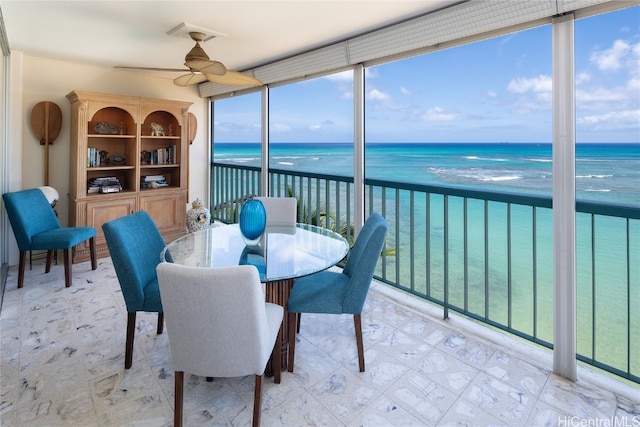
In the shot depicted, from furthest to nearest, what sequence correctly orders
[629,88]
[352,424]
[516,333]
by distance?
[629,88], [516,333], [352,424]

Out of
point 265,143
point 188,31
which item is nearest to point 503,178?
point 265,143

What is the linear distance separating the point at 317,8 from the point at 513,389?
8.82 feet

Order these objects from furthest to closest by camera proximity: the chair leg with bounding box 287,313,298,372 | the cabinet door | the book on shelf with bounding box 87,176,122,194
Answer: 1. the cabinet door
2. the book on shelf with bounding box 87,176,122,194
3. the chair leg with bounding box 287,313,298,372

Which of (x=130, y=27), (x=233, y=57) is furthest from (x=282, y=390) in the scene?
(x=233, y=57)

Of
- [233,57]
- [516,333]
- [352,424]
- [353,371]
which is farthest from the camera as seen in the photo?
[233,57]

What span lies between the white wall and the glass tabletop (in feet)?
8.92

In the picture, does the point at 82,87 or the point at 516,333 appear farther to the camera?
the point at 82,87

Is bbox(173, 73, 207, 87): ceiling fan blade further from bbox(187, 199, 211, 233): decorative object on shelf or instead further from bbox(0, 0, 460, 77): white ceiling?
bbox(187, 199, 211, 233): decorative object on shelf

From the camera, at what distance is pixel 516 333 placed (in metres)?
2.28

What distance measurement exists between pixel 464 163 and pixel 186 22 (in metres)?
9.53

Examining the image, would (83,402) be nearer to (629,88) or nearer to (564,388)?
(564,388)

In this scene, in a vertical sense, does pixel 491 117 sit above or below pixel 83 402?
above

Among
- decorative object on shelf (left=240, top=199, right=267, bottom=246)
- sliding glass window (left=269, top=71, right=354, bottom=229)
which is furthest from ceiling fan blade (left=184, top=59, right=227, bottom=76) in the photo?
sliding glass window (left=269, top=71, right=354, bottom=229)

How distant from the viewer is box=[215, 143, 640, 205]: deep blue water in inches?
245
